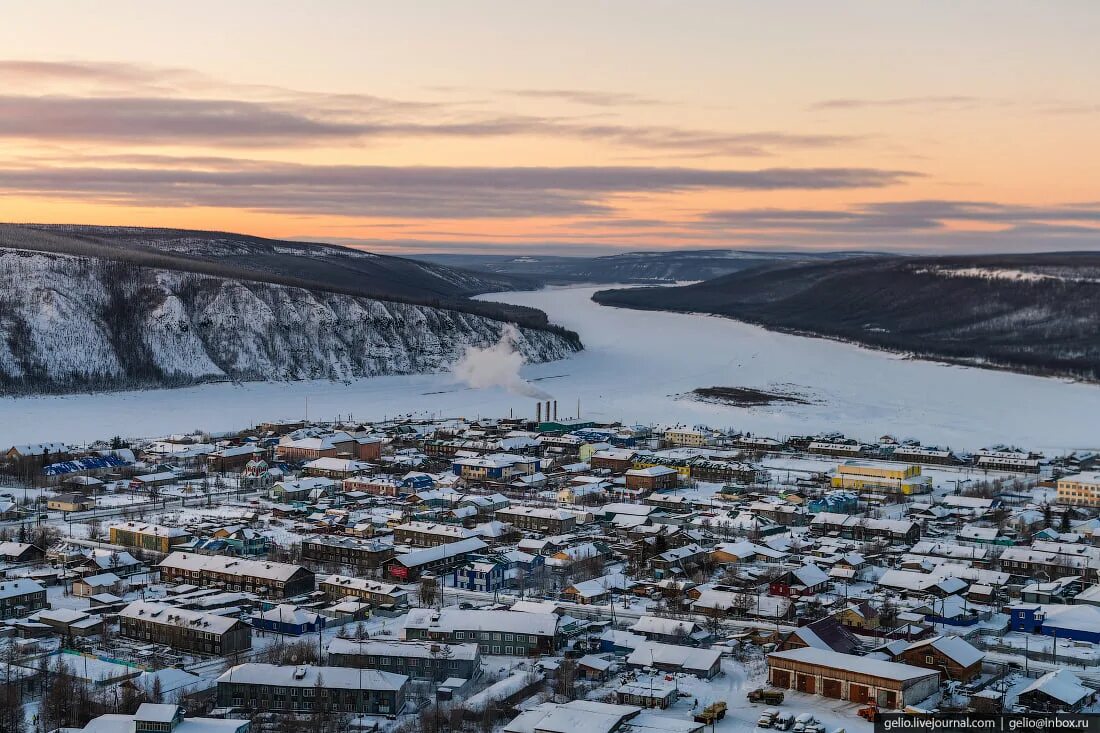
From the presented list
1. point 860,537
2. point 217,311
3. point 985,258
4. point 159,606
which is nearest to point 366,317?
point 217,311

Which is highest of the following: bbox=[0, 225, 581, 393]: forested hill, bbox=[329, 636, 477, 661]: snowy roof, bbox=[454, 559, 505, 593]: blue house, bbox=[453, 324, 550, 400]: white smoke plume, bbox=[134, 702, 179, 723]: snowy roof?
bbox=[0, 225, 581, 393]: forested hill

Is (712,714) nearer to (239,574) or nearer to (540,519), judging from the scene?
(239,574)

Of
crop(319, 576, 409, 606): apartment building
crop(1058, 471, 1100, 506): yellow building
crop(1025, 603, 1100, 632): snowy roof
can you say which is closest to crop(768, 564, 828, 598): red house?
crop(1025, 603, 1100, 632): snowy roof

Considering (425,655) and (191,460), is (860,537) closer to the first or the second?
(425,655)

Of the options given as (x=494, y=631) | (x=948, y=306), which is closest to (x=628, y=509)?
(x=494, y=631)

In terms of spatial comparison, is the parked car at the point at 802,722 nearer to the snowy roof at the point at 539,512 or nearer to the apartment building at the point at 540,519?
the apartment building at the point at 540,519

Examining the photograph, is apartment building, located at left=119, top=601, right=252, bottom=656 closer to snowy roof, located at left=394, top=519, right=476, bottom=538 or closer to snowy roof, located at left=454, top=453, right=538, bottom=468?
snowy roof, located at left=394, top=519, right=476, bottom=538
